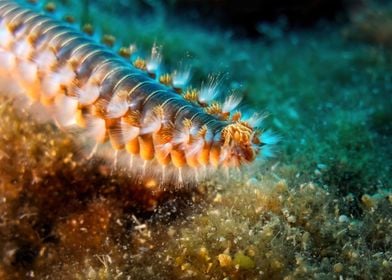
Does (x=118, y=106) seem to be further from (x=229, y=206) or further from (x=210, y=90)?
(x=229, y=206)

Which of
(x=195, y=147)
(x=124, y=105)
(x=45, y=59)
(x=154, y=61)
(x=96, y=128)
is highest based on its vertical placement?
(x=154, y=61)

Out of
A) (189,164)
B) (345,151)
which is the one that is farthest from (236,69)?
(189,164)

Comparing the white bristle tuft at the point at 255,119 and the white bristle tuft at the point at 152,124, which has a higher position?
the white bristle tuft at the point at 255,119

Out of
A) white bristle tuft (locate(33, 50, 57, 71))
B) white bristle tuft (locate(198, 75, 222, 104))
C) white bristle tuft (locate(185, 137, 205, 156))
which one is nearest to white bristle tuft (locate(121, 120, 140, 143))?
white bristle tuft (locate(185, 137, 205, 156))

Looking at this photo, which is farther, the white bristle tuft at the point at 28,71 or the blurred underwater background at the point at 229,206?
the white bristle tuft at the point at 28,71

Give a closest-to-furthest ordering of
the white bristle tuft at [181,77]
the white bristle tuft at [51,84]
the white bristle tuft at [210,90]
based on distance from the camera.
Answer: the white bristle tuft at [210,90] < the white bristle tuft at [51,84] < the white bristle tuft at [181,77]

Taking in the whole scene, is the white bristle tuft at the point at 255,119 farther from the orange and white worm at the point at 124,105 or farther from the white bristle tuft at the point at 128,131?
the white bristle tuft at the point at 128,131

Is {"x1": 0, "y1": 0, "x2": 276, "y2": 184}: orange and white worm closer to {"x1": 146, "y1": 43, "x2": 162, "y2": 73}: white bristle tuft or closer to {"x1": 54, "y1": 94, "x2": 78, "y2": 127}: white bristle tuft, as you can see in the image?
{"x1": 54, "y1": 94, "x2": 78, "y2": 127}: white bristle tuft

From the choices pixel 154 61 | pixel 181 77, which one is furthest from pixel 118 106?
pixel 154 61

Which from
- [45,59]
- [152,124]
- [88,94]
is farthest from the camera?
[45,59]

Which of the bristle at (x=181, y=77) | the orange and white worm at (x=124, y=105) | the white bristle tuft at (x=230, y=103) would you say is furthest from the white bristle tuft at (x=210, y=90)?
the bristle at (x=181, y=77)
